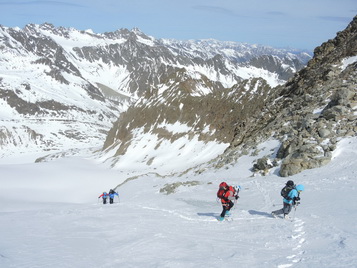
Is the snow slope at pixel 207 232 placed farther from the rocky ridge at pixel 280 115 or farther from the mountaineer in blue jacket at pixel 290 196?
the rocky ridge at pixel 280 115

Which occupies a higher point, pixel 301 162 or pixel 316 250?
pixel 301 162

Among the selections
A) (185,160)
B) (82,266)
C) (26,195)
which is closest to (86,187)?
(26,195)

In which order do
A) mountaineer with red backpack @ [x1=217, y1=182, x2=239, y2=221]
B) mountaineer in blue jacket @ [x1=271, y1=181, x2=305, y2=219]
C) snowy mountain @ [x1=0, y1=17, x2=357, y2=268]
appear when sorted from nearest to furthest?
snowy mountain @ [x1=0, y1=17, x2=357, y2=268] < mountaineer in blue jacket @ [x1=271, y1=181, x2=305, y2=219] < mountaineer with red backpack @ [x1=217, y1=182, x2=239, y2=221]

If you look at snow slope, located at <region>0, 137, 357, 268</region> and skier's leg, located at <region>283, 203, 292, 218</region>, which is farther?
skier's leg, located at <region>283, 203, 292, 218</region>

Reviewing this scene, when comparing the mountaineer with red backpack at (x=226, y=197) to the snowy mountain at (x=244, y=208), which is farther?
the mountaineer with red backpack at (x=226, y=197)

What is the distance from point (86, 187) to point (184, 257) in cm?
4723

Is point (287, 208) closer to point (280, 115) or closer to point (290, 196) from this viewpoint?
point (290, 196)

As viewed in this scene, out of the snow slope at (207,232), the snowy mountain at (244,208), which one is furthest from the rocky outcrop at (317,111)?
the snow slope at (207,232)

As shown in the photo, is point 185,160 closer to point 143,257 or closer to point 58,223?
point 58,223

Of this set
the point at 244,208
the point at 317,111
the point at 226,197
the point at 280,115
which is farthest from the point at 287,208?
the point at 280,115

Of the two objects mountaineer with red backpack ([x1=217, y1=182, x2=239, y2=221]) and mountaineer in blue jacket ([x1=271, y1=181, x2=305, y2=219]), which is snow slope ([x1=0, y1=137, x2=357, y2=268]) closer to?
mountaineer in blue jacket ([x1=271, y1=181, x2=305, y2=219])

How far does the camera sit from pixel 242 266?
29.3 feet

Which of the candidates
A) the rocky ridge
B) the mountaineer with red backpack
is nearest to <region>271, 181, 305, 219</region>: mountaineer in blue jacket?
the mountaineer with red backpack

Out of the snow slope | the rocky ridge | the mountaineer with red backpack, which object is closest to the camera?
the snow slope
